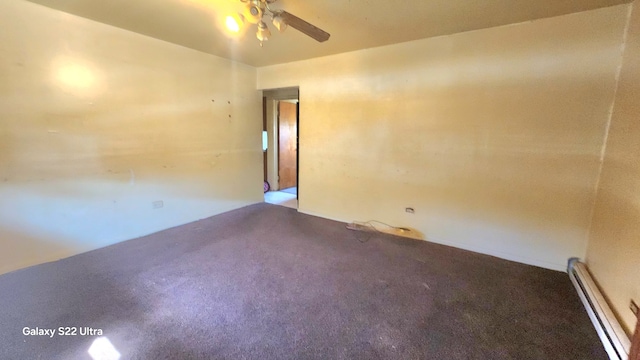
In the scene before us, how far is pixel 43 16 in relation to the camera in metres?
2.33

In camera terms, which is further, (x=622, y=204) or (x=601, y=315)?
(x=622, y=204)

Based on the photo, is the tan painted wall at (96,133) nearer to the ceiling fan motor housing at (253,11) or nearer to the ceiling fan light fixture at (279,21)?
the ceiling fan motor housing at (253,11)

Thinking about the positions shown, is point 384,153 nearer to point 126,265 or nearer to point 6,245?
point 126,265

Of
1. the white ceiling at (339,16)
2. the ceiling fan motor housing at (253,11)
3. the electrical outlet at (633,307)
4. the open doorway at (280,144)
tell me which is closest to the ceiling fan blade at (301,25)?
the ceiling fan motor housing at (253,11)

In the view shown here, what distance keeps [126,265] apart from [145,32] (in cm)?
251

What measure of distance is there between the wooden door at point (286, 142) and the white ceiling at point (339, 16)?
2.56 meters

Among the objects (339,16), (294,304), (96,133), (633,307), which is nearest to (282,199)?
(96,133)

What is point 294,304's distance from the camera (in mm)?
1913

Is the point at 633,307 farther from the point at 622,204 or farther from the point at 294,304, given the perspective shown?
the point at 294,304

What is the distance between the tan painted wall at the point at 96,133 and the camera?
2277 mm

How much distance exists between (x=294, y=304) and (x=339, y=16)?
251 cm

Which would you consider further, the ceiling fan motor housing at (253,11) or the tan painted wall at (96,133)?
the tan painted wall at (96,133)

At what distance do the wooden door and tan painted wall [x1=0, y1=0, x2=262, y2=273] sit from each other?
1.78 metres

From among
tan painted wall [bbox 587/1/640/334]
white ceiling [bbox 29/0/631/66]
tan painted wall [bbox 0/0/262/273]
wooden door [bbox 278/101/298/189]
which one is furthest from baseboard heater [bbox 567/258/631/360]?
wooden door [bbox 278/101/298/189]
